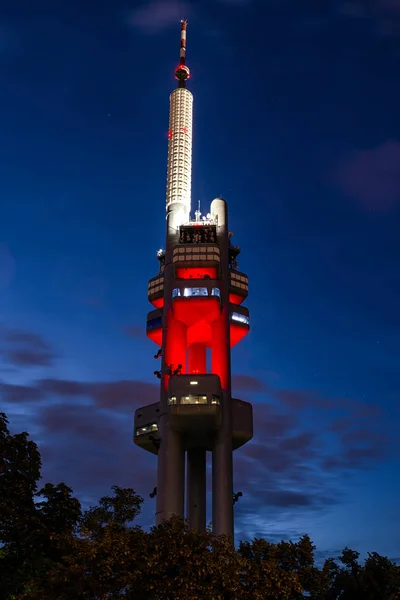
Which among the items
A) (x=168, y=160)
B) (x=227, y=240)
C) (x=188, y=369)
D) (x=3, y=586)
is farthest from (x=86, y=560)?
(x=168, y=160)

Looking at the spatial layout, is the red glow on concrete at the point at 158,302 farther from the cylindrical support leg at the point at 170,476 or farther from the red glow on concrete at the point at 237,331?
the cylindrical support leg at the point at 170,476

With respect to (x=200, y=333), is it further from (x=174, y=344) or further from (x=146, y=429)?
(x=146, y=429)

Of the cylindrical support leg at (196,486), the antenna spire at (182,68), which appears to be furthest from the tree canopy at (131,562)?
the antenna spire at (182,68)

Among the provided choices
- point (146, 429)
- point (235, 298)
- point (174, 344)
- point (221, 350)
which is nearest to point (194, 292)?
point (174, 344)

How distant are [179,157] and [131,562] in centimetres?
7976

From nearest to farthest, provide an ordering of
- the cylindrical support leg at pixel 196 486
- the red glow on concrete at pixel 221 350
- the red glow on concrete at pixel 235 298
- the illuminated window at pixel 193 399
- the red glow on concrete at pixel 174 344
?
the illuminated window at pixel 193 399 < the red glow on concrete at pixel 221 350 < the red glow on concrete at pixel 174 344 < the cylindrical support leg at pixel 196 486 < the red glow on concrete at pixel 235 298

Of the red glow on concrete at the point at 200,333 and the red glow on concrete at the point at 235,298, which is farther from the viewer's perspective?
the red glow on concrete at the point at 235,298

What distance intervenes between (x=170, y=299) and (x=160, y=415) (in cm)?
1735

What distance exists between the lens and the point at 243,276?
108m

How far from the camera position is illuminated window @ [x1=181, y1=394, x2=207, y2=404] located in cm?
8762

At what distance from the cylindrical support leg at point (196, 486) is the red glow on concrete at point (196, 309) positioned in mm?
19844

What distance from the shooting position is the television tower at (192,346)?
3474 inches

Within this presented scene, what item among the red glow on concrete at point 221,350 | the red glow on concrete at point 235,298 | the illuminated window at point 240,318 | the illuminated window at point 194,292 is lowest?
the red glow on concrete at point 221,350

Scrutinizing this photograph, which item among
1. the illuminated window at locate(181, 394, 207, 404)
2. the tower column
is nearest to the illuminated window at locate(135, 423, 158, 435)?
the illuminated window at locate(181, 394, 207, 404)
